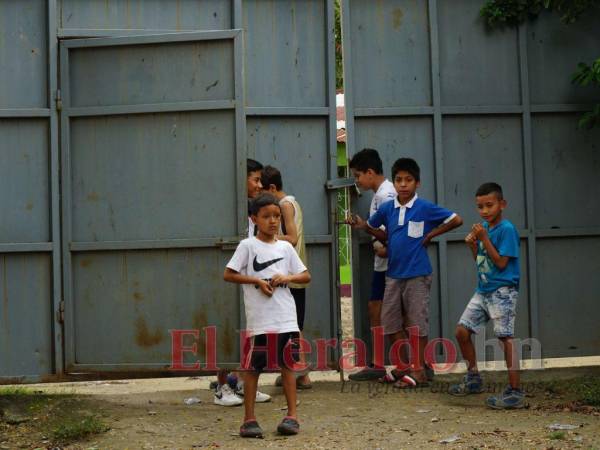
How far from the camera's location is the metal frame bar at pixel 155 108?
677 centimetres

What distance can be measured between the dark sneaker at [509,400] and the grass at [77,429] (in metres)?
2.45

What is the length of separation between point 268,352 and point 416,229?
194 cm

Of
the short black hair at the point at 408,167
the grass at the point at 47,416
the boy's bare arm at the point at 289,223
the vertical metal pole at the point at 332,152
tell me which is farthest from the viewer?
the vertical metal pole at the point at 332,152

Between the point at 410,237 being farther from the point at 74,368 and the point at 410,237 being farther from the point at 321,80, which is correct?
the point at 74,368

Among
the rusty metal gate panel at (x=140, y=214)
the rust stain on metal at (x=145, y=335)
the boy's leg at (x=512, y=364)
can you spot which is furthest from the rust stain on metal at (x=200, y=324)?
the boy's leg at (x=512, y=364)

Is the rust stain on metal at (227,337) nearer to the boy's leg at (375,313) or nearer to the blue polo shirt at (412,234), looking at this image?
the boy's leg at (375,313)

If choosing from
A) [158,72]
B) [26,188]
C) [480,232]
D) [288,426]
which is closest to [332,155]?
[158,72]

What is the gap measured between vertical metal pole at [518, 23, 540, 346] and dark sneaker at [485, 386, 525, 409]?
4.67ft

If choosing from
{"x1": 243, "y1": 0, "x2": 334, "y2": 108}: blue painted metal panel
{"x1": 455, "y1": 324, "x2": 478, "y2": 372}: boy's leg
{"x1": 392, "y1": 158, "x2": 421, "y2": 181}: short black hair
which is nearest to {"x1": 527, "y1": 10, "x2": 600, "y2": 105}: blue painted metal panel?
{"x1": 392, "y1": 158, "x2": 421, "y2": 181}: short black hair

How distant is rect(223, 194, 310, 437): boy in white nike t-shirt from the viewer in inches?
217

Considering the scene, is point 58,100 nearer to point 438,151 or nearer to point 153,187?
point 153,187

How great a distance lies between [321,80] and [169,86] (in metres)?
1.26

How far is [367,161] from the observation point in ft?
23.5

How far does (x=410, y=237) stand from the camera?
6.96 meters
